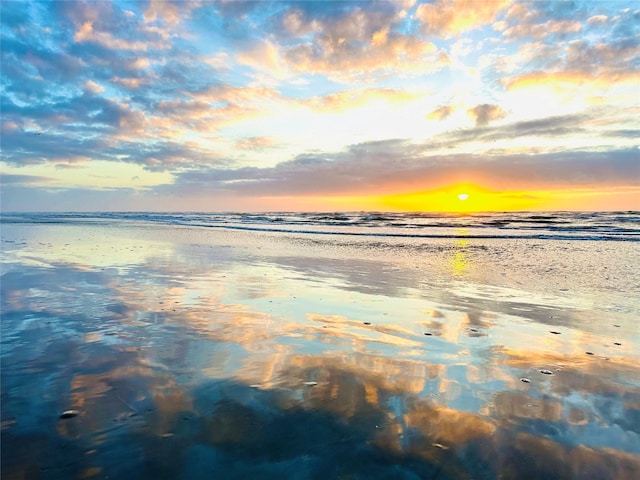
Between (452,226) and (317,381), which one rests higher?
(452,226)

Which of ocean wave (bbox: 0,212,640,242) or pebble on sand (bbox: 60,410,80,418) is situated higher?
ocean wave (bbox: 0,212,640,242)

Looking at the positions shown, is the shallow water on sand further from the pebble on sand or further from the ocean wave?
the ocean wave

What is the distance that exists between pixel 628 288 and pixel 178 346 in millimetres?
10100

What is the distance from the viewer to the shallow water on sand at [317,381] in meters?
2.88

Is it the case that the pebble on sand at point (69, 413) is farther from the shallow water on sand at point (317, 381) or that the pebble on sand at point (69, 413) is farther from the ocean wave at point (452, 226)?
the ocean wave at point (452, 226)

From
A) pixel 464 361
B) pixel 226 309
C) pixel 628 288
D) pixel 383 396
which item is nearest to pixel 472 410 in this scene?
pixel 383 396

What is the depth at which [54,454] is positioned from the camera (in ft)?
9.40

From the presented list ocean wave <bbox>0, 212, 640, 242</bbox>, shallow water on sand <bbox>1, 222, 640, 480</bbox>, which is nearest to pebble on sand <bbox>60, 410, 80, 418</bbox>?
shallow water on sand <bbox>1, 222, 640, 480</bbox>

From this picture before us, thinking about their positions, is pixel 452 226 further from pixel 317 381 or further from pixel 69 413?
pixel 69 413

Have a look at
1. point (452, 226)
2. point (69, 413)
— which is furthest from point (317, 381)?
point (452, 226)

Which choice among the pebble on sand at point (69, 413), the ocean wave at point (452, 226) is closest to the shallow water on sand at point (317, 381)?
the pebble on sand at point (69, 413)

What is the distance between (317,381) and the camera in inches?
166

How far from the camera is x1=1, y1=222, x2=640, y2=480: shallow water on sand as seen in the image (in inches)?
113

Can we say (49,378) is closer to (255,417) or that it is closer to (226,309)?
(255,417)
